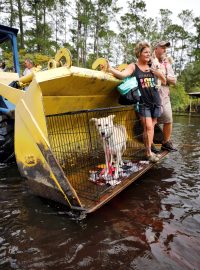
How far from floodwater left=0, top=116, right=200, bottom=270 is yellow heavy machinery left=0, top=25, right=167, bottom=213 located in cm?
25

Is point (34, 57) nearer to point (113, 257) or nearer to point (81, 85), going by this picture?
point (81, 85)

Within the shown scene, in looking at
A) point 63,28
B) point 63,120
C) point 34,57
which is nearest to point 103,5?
point 63,28

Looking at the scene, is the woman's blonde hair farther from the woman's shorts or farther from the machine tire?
the machine tire

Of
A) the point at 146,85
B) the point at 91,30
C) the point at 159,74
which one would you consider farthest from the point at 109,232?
the point at 91,30

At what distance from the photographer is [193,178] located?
17.0 ft

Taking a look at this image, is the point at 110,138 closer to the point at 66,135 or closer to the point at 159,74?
the point at 66,135

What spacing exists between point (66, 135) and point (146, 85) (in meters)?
1.67

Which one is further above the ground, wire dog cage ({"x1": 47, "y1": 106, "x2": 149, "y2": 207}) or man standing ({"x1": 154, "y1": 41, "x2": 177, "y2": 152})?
man standing ({"x1": 154, "y1": 41, "x2": 177, "y2": 152})

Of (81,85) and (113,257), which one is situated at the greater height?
(81,85)

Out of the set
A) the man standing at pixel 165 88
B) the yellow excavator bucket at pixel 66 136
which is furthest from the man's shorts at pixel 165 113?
the yellow excavator bucket at pixel 66 136

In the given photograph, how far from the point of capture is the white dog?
4418 millimetres

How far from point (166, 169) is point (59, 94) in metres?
2.84

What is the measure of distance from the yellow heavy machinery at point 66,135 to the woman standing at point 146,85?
1.05 feet

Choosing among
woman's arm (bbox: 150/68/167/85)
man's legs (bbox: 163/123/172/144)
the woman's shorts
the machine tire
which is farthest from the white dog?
the machine tire
